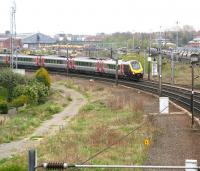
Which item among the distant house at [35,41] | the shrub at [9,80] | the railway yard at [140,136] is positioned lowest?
the railway yard at [140,136]

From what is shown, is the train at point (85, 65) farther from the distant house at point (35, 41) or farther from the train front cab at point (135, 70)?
the distant house at point (35, 41)

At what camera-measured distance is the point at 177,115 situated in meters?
33.4

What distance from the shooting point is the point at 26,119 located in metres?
34.8

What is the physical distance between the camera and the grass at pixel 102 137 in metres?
19.3

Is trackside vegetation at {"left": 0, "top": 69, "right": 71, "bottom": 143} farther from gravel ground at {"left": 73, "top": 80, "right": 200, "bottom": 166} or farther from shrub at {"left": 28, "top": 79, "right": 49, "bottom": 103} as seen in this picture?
gravel ground at {"left": 73, "top": 80, "right": 200, "bottom": 166}

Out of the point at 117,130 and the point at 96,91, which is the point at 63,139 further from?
the point at 96,91

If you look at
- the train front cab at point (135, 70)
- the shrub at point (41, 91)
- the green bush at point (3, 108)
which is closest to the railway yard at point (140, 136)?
the green bush at point (3, 108)

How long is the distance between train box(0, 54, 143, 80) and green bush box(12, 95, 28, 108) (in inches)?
663

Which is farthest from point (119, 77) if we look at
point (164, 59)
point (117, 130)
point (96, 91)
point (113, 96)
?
point (117, 130)

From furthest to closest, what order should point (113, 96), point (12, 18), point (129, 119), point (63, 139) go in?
1. point (12, 18)
2. point (113, 96)
3. point (129, 119)
4. point (63, 139)

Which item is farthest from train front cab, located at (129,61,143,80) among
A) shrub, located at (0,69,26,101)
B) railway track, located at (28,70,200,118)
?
shrub, located at (0,69,26,101)

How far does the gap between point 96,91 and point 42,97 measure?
6.82m

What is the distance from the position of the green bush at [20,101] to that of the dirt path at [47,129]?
415 cm

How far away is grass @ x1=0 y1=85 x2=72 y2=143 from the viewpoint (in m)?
28.4
